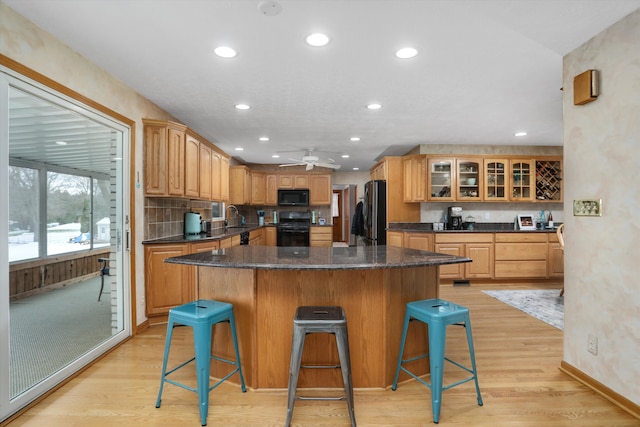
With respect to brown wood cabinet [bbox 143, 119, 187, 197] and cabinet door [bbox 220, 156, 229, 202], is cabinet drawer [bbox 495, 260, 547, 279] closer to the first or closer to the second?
cabinet door [bbox 220, 156, 229, 202]

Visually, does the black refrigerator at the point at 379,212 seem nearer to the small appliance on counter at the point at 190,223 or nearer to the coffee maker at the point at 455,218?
the coffee maker at the point at 455,218

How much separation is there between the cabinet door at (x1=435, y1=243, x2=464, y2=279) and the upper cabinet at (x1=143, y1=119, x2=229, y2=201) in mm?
3708

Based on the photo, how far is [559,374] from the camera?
2396mm

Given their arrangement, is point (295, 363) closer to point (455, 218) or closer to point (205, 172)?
point (205, 172)

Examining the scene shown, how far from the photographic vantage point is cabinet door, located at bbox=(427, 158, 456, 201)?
5547 mm

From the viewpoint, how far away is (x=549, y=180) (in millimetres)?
5754

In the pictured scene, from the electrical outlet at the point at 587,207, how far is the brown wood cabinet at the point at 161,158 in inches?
146

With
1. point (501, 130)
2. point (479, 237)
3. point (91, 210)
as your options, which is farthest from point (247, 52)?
point (479, 237)

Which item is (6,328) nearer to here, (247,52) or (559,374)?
(247,52)

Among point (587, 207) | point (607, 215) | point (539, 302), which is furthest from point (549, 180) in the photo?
point (607, 215)

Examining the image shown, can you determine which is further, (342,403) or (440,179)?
(440,179)

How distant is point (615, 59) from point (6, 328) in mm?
4015

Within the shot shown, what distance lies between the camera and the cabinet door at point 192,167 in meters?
3.90

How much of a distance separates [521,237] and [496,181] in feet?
3.38
